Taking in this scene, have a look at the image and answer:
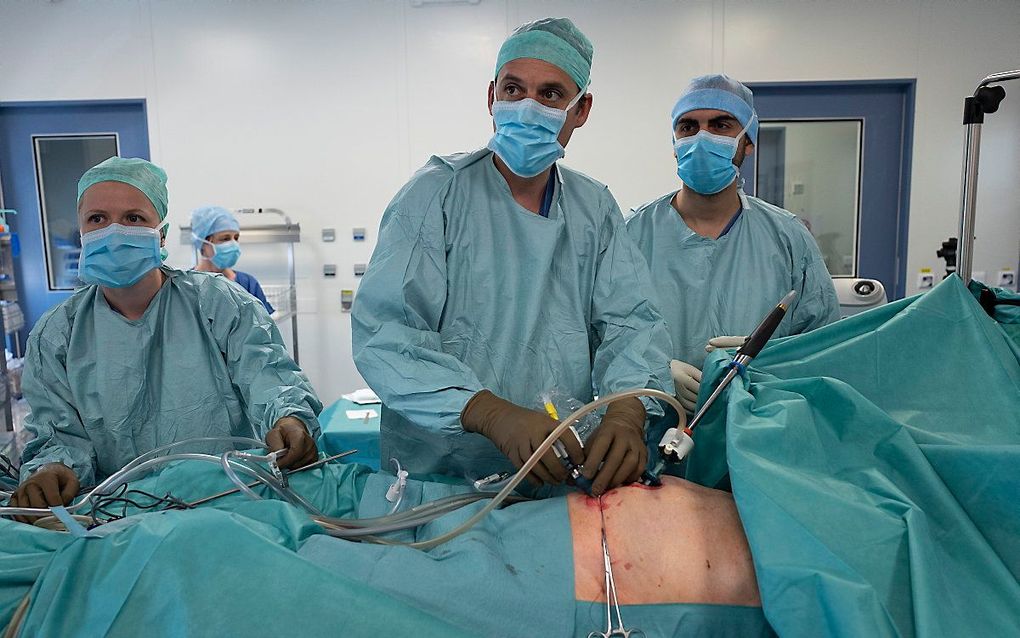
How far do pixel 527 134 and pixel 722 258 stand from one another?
0.71 meters

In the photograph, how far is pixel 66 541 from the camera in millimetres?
867

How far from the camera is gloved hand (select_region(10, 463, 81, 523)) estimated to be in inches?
47.7

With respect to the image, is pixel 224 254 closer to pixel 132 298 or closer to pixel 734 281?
pixel 132 298

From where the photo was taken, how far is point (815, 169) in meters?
3.59

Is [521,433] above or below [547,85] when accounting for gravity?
below

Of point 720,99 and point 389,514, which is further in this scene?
point 720,99

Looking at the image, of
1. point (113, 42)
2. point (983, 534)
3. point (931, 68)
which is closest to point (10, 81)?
point (113, 42)

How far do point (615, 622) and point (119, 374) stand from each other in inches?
49.7

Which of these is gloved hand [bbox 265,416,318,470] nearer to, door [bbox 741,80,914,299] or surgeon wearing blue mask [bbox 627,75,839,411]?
surgeon wearing blue mask [bbox 627,75,839,411]

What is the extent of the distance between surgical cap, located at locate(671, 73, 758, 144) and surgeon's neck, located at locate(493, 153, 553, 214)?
565 mm

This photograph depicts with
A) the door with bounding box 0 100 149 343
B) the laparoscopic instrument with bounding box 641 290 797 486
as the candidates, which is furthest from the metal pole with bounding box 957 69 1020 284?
the door with bounding box 0 100 149 343

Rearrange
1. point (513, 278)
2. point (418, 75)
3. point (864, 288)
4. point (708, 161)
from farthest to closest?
point (418, 75) → point (864, 288) → point (708, 161) → point (513, 278)

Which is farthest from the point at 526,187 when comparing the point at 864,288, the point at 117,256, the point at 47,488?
the point at 864,288

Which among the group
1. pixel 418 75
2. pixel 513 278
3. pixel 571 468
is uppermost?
pixel 418 75
